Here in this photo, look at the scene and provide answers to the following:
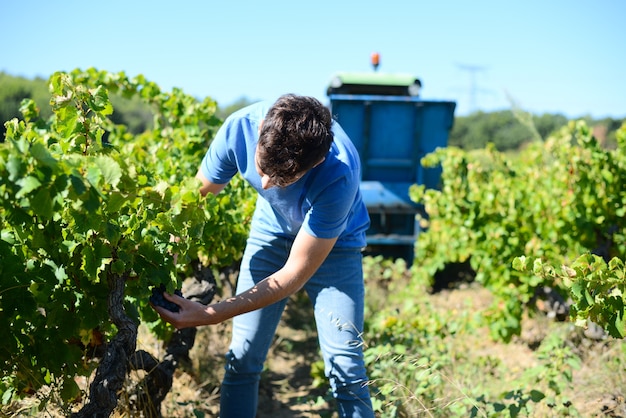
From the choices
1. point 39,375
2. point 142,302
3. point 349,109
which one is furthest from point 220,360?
point 349,109

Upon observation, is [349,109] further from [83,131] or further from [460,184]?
[83,131]

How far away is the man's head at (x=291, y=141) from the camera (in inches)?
78.2

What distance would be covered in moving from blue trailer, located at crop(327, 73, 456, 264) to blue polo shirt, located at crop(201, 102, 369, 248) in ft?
11.5

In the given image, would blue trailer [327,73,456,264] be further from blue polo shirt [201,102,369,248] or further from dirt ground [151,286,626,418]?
blue polo shirt [201,102,369,248]

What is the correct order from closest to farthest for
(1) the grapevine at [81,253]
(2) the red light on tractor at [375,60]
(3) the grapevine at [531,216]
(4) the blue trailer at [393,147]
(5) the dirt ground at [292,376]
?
(1) the grapevine at [81,253], (5) the dirt ground at [292,376], (3) the grapevine at [531,216], (4) the blue trailer at [393,147], (2) the red light on tractor at [375,60]

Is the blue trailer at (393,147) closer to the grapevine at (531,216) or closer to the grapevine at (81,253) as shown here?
Result: the grapevine at (531,216)

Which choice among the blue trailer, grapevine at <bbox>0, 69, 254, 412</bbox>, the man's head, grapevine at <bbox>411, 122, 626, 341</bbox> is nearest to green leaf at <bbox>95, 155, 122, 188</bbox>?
grapevine at <bbox>0, 69, 254, 412</bbox>

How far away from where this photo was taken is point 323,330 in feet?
8.16

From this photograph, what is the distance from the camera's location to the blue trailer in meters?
6.11

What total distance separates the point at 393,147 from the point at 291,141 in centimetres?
442

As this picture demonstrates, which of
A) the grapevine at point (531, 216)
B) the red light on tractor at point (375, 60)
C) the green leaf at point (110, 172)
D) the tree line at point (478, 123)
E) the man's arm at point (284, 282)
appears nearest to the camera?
the green leaf at point (110, 172)

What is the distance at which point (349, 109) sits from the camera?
6.13m

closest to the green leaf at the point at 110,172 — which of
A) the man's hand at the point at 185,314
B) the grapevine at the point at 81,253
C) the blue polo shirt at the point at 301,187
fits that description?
the grapevine at the point at 81,253

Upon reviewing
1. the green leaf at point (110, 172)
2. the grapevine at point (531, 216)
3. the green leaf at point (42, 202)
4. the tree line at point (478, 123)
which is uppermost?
the green leaf at point (110, 172)
